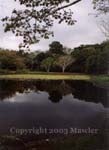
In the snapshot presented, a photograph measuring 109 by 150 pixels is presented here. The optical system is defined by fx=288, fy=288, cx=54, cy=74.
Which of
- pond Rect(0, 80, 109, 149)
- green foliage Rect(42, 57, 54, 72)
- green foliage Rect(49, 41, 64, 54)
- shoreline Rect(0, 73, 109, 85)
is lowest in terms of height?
pond Rect(0, 80, 109, 149)

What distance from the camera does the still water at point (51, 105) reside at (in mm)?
2127

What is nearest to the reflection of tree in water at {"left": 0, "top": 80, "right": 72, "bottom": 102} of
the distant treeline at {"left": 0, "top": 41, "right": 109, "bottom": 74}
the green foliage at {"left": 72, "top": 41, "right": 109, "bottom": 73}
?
the distant treeline at {"left": 0, "top": 41, "right": 109, "bottom": 74}

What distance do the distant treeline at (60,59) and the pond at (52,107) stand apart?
113 mm

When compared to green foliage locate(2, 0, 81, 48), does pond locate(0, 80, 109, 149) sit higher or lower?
lower

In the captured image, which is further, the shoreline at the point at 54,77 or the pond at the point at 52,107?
the shoreline at the point at 54,77

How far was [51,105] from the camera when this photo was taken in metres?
2.16

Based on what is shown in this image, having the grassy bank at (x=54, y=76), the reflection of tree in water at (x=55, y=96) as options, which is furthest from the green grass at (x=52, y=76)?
the reflection of tree in water at (x=55, y=96)

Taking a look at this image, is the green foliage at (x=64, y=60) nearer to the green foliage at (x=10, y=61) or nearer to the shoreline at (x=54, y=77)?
the shoreline at (x=54, y=77)

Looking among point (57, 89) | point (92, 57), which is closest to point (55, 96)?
A: point (57, 89)

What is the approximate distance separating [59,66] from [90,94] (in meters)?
0.34

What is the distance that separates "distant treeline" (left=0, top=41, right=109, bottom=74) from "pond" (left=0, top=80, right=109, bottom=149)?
4.5 inches

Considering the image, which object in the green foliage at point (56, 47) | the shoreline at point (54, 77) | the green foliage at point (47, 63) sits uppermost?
the green foliage at point (56, 47)

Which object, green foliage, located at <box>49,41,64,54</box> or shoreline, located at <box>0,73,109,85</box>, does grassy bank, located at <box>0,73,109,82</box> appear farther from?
green foliage, located at <box>49,41,64,54</box>

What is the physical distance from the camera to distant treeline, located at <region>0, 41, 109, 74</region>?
88.1 inches
